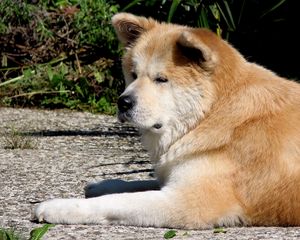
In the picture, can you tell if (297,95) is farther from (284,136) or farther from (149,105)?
(149,105)

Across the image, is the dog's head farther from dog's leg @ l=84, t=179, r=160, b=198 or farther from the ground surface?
the ground surface

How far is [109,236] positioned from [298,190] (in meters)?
1.06

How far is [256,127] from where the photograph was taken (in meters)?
5.12

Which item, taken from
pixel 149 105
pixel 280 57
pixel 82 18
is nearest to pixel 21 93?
pixel 82 18

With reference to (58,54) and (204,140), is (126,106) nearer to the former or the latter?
(204,140)

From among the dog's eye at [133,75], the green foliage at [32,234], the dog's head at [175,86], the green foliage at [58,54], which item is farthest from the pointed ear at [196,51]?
the green foliage at [58,54]

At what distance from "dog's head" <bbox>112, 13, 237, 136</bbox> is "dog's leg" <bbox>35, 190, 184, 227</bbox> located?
1.59 feet

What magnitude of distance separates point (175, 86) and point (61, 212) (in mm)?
970

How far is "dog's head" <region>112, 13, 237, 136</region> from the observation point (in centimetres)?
518

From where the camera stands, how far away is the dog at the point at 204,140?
4.92 meters

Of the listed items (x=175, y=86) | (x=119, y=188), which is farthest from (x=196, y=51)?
(x=119, y=188)

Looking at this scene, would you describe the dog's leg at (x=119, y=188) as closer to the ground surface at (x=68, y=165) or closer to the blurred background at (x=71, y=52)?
the ground surface at (x=68, y=165)

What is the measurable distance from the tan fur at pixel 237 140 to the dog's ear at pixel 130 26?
0.79 feet

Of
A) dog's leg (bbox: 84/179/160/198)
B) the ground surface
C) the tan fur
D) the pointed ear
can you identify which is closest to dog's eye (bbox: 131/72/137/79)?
the tan fur
